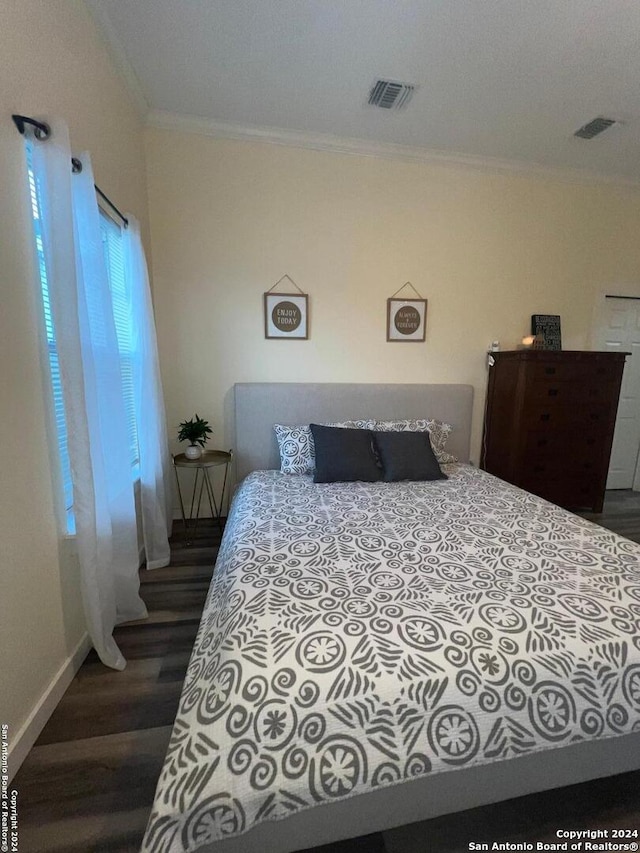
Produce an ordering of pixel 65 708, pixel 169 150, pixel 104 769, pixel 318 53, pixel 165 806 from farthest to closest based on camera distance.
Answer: pixel 169 150
pixel 318 53
pixel 65 708
pixel 104 769
pixel 165 806

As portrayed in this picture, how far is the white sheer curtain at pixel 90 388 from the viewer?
1302 millimetres

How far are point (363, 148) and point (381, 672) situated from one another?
128 inches

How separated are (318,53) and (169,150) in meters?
1.22

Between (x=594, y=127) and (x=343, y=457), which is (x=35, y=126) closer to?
(x=343, y=457)

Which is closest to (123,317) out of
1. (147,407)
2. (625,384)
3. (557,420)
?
(147,407)

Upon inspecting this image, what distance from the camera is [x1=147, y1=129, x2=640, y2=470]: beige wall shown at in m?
2.63

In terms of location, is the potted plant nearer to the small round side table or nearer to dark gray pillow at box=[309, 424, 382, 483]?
the small round side table

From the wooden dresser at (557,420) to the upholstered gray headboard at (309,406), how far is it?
1.57 feet

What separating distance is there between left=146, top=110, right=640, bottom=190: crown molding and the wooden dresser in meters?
1.56

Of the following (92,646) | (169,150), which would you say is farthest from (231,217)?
(92,646)

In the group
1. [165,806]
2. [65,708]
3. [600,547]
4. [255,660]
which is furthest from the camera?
[600,547]

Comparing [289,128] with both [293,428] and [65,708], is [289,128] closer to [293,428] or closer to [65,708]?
[293,428]

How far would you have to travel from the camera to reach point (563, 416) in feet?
9.42

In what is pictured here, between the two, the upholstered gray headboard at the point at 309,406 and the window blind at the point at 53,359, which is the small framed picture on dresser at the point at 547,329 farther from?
the window blind at the point at 53,359
